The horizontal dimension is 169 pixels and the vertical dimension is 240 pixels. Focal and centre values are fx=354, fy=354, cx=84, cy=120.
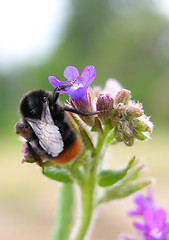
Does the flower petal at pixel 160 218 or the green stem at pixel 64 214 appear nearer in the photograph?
the flower petal at pixel 160 218

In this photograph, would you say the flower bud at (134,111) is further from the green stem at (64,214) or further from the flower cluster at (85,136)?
the green stem at (64,214)

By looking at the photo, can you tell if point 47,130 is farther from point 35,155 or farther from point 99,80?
point 99,80

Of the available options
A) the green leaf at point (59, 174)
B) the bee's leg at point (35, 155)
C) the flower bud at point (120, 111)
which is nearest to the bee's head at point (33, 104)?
the bee's leg at point (35, 155)

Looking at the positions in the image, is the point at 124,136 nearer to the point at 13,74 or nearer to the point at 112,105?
the point at 112,105

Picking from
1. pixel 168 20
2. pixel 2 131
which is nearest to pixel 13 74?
pixel 2 131

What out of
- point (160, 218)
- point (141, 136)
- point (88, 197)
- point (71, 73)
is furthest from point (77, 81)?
point (160, 218)

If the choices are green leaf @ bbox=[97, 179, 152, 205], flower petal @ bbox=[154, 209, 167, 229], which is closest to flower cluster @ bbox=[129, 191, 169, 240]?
flower petal @ bbox=[154, 209, 167, 229]
